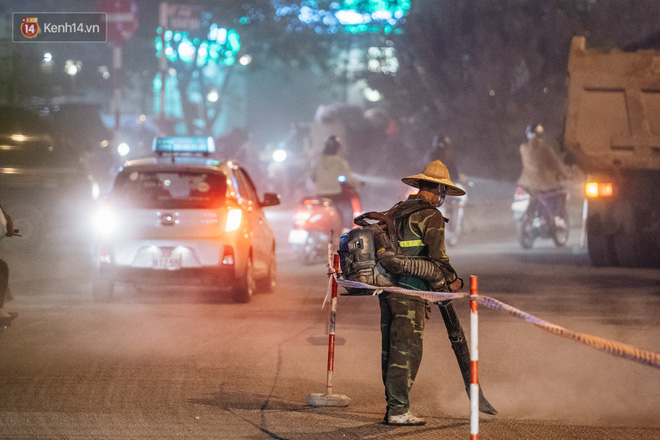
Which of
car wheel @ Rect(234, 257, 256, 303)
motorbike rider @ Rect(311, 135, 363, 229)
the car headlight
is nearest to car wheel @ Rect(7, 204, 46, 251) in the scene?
motorbike rider @ Rect(311, 135, 363, 229)

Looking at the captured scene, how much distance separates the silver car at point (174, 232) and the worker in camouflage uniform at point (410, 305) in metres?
5.77

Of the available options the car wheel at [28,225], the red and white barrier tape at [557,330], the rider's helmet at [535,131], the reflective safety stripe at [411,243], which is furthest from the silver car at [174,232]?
the rider's helmet at [535,131]

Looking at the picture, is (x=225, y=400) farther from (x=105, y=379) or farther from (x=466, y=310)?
(x=466, y=310)

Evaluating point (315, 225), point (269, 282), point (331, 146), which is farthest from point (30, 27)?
point (269, 282)

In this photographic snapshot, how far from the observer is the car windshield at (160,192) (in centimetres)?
1255

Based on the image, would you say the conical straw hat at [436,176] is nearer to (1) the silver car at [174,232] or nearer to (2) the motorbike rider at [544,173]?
(1) the silver car at [174,232]

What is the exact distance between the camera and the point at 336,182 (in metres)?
17.5

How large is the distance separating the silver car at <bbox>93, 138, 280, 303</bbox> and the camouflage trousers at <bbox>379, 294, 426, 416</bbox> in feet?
19.1

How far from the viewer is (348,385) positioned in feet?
26.5

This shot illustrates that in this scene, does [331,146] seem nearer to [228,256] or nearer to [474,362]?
[228,256]

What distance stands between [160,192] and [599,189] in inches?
253

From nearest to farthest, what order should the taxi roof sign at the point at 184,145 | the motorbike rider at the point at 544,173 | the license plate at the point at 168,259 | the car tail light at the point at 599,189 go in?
the license plate at the point at 168,259 → the taxi roof sign at the point at 184,145 → the car tail light at the point at 599,189 → the motorbike rider at the point at 544,173

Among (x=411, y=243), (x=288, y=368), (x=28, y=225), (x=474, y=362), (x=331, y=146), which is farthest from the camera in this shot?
(x=28, y=225)

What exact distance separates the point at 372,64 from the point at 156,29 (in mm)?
8742
